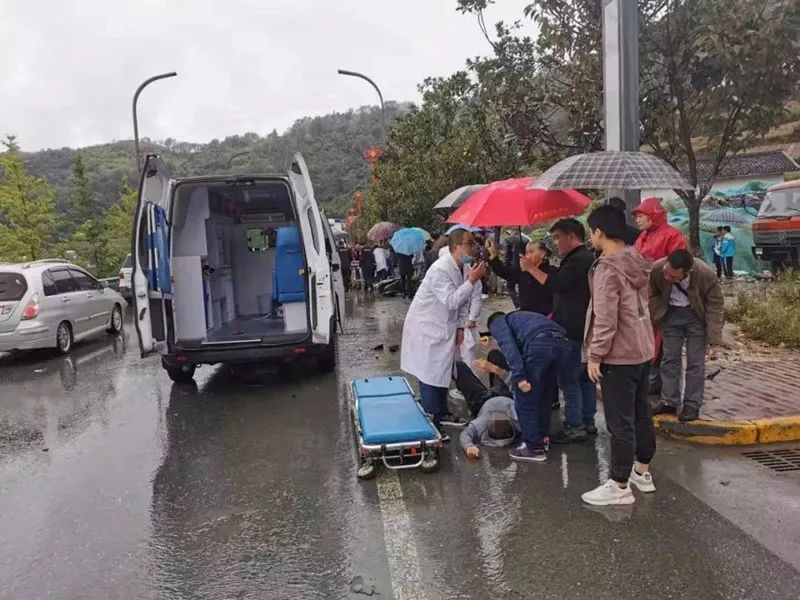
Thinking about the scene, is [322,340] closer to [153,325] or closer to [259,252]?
[153,325]

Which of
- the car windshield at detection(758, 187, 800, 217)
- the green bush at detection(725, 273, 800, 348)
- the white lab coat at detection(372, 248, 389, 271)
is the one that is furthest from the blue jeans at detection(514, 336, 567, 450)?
the white lab coat at detection(372, 248, 389, 271)

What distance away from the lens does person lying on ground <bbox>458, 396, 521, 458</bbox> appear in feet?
16.7

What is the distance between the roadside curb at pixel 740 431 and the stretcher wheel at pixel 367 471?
2470mm

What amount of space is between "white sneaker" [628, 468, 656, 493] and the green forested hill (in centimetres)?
4791

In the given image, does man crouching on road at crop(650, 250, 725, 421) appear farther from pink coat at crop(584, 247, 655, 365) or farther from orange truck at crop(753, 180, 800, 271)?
orange truck at crop(753, 180, 800, 271)

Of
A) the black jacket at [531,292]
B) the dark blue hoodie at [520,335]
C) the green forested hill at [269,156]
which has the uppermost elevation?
the green forested hill at [269,156]

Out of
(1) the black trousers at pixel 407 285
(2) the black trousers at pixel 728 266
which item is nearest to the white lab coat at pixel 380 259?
(1) the black trousers at pixel 407 285

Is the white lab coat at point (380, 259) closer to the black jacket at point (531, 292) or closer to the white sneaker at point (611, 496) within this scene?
the black jacket at point (531, 292)

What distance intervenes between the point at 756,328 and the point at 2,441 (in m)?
8.74

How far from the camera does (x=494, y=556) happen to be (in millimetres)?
3443

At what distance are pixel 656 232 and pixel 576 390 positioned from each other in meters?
1.53

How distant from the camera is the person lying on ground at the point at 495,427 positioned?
5.10 metres

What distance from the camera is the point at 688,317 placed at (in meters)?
5.15

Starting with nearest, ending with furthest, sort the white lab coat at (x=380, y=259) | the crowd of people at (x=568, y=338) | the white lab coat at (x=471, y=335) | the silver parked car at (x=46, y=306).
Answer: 1. the crowd of people at (x=568, y=338)
2. the white lab coat at (x=471, y=335)
3. the silver parked car at (x=46, y=306)
4. the white lab coat at (x=380, y=259)
